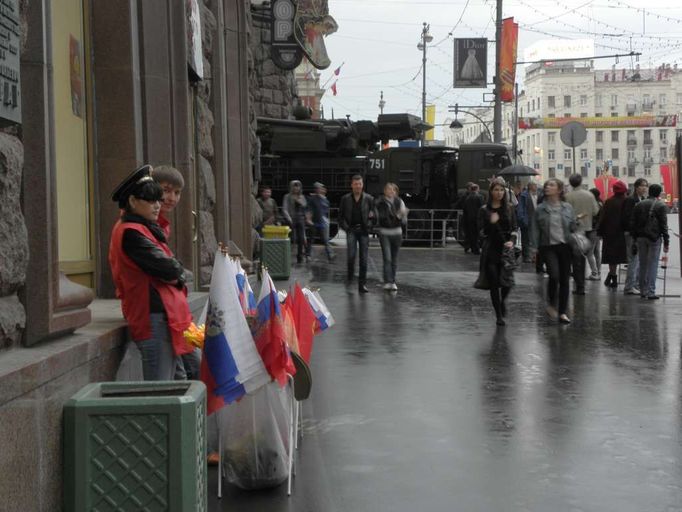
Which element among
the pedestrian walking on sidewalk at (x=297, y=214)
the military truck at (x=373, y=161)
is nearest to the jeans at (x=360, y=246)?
the pedestrian walking on sidewalk at (x=297, y=214)

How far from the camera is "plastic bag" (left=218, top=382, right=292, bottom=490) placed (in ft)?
17.7

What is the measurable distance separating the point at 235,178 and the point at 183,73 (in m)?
4.70

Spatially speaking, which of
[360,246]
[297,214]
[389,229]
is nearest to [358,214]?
[360,246]

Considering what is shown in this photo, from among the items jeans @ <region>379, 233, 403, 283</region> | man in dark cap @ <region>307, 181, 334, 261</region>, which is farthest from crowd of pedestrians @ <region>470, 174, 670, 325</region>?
man in dark cap @ <region>307, 181, 334, 261</region>

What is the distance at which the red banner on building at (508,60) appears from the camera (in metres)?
31.9

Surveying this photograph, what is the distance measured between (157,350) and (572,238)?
814 cm

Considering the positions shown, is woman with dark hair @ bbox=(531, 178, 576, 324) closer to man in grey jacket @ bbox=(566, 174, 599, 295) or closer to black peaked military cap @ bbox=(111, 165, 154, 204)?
man in grey jacket @ bbox=(566, 174, 599, 295)

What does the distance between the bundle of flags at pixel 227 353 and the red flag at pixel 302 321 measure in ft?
2.49

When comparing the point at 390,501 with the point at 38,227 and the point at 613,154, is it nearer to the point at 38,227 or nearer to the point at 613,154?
the point at 38,227

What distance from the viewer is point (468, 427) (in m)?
6.76

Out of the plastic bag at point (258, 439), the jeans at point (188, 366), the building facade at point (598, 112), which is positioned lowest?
the plastic bag at point (258, 439)

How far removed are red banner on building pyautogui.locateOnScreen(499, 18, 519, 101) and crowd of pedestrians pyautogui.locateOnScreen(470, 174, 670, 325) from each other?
12.2 metres

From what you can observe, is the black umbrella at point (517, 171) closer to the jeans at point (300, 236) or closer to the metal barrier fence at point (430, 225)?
the metal barrier fence at point (430, 225)

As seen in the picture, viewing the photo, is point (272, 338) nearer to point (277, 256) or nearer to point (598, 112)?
point (277, 256)
